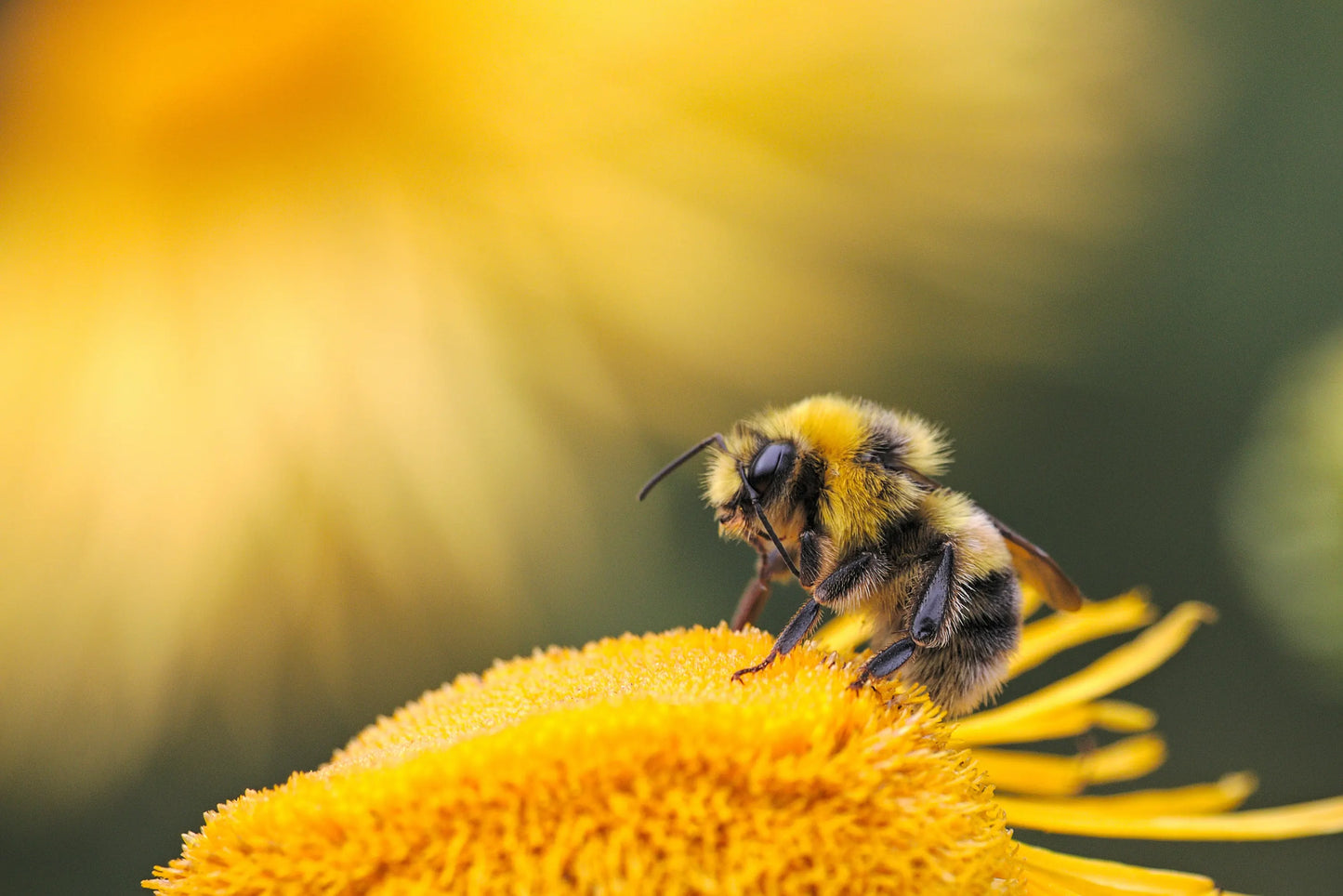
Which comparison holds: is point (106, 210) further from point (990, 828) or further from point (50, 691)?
point (990, 828)

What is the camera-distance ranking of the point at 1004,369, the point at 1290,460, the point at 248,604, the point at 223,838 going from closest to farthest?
the point at 223,838, the point at 1290,460, the point at 248,604, the point at 1004,369

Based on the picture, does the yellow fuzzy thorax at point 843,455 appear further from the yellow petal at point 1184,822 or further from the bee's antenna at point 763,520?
the yellow petal at point 1184,822

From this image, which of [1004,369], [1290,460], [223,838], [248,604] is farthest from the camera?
[1004,369]

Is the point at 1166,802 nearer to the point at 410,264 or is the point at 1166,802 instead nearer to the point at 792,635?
the point at 792,635

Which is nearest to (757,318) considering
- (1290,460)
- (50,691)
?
(1290,460)

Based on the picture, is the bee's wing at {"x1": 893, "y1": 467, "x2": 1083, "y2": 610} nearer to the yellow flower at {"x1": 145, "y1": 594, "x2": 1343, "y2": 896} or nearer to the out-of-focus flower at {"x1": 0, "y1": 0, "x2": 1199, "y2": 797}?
the yellow flower at {"x1": 145, "y1": 594, "x2": 1343, "y2": 896}

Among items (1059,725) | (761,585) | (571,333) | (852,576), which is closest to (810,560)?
(852,576)

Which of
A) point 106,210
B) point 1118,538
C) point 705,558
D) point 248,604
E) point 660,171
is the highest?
point 106,210
